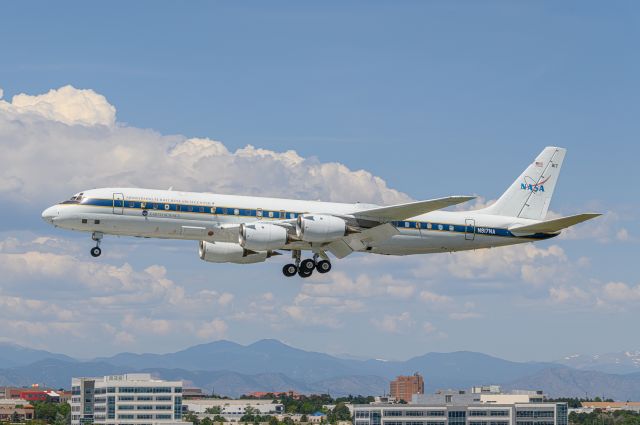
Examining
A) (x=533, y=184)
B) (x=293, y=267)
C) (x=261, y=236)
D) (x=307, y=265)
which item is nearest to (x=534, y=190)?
(x=533, y=184)

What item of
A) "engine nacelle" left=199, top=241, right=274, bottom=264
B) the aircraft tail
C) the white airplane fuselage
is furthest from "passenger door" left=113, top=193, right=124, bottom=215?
the aircraft tail

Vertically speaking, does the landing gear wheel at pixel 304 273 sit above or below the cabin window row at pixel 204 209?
below

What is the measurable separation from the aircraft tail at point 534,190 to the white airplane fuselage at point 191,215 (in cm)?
849

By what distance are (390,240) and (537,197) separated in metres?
16.4

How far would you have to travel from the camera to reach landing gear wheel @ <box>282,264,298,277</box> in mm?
88812

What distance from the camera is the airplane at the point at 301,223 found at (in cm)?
8131

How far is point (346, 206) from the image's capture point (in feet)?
291

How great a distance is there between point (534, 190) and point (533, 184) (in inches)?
28.9

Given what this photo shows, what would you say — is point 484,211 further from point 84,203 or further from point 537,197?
point 84,203

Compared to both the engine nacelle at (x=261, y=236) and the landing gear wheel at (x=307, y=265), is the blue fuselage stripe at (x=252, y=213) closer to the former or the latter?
the engine nacelle at (x=261, y=236)

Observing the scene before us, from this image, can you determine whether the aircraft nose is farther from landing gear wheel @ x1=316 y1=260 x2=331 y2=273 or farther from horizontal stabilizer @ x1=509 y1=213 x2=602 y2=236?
horizontal stabilizer @ x1=509 y1=213 x2=602 y2=236

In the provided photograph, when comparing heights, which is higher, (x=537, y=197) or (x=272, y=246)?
(x=537, y=197)

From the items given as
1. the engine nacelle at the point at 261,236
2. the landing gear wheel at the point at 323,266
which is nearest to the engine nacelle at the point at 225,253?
the landing gear wheel at the point at 323,266

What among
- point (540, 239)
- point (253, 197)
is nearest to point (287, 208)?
point (253, 197)
